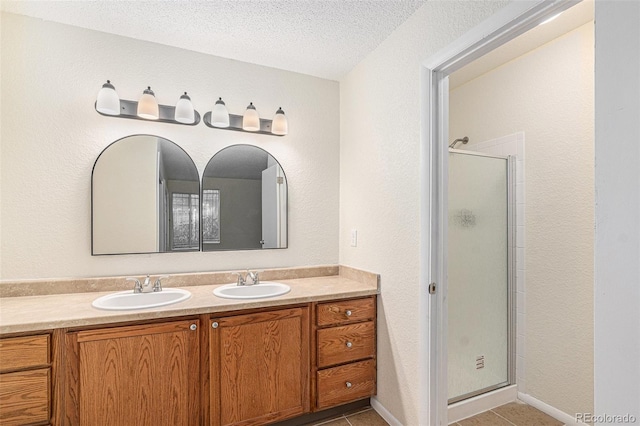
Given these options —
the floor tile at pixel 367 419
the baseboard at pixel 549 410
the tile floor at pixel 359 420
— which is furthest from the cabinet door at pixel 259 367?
the baseboard at pixel 549 410

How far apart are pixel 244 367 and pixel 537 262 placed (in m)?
2.01

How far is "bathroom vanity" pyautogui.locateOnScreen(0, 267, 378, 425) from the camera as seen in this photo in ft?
4.66

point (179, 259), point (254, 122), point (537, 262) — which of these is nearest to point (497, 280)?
point (537, 262)

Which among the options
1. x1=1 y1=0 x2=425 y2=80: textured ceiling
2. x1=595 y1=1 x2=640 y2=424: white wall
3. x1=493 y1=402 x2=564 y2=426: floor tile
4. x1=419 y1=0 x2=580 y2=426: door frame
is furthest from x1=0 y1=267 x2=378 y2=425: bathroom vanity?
x1=1 y1=0 x2=425 y2=80: textured ceiling

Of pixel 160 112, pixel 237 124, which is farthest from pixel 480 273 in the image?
pixel 160 112

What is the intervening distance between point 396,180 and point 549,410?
5.84 ft

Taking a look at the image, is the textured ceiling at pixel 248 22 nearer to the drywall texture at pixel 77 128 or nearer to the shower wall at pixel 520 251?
the drywall texture at pixel 77 128

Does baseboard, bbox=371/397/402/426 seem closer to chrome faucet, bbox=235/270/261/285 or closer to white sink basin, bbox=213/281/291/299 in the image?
white sink basin, bbox=213/281/291/299

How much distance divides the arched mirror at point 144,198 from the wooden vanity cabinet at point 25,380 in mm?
664

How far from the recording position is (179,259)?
2.16 meters

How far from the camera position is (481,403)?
6.81 feet

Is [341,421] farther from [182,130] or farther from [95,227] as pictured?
[182,130]

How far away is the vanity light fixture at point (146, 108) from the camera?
74.6 inches

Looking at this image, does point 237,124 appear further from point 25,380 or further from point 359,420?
point 359,420
